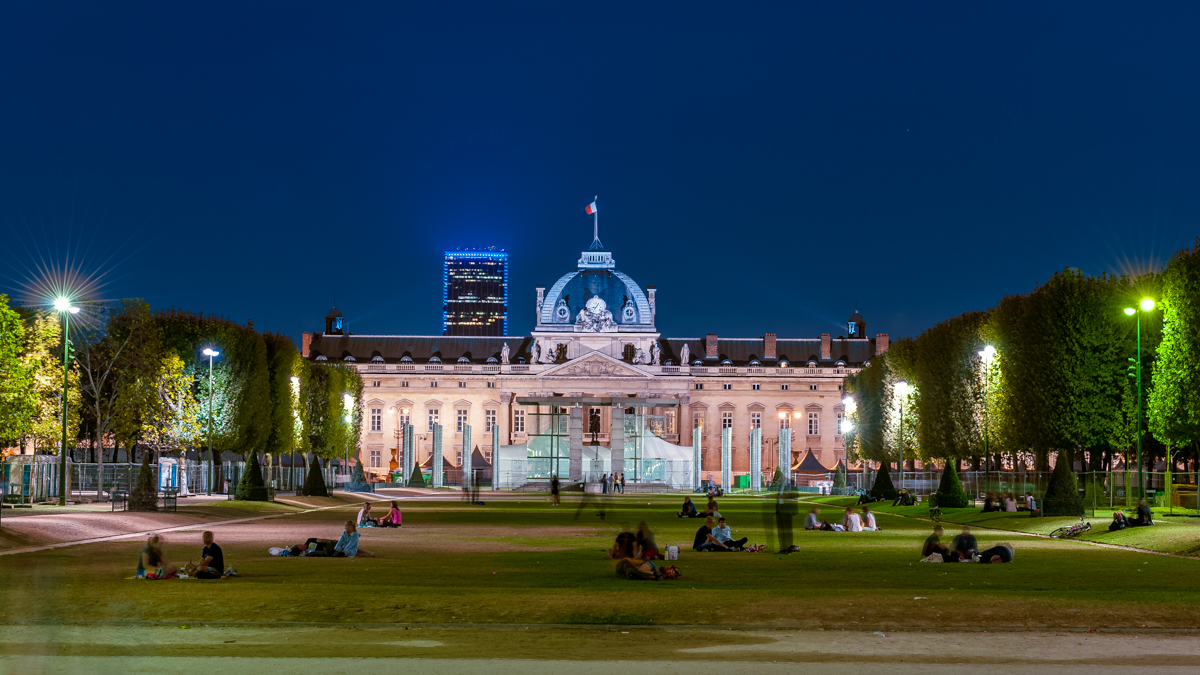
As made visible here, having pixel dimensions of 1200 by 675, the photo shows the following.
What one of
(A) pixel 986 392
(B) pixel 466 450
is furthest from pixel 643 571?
(B) pixel 466 450

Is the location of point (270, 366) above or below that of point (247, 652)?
above

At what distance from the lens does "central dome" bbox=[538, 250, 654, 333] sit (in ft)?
455

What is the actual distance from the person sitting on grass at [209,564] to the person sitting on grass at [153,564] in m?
0.48

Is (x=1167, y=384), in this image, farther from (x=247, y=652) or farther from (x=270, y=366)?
(x=270, y=366)

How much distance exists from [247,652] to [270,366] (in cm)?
5885

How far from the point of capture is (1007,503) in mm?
44281

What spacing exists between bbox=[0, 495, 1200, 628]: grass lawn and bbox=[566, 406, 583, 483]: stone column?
167 feet

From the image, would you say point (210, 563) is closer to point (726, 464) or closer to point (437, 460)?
point (437, 460)

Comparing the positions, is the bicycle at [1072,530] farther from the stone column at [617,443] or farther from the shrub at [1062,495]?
the stone column at [617,443]

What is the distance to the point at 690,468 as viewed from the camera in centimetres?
9425

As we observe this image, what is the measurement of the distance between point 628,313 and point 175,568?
119 meters

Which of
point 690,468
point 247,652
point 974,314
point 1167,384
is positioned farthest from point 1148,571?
point 690,468

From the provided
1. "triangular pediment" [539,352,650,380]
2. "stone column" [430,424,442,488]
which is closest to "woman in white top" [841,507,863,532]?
"stone column" [430,424,442,488]

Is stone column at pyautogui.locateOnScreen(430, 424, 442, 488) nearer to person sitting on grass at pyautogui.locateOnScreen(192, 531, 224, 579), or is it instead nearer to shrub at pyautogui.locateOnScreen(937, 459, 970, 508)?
shrub at pyautogui.locateOnScreen(937, 459, 970, 508)
